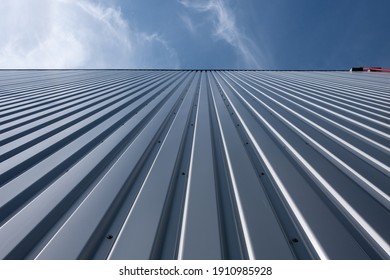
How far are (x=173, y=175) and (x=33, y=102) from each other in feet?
12.0

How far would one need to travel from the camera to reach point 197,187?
4.90 feet

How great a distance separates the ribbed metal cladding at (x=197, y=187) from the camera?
1.07 metres

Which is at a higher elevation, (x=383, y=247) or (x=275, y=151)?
(x=275, y=151)

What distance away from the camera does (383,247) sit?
1016 mm

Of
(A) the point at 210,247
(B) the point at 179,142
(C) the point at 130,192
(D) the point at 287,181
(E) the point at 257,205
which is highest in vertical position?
(B) the point at 179,142

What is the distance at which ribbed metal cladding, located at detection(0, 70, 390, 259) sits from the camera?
1074 millimetres
